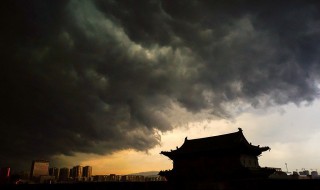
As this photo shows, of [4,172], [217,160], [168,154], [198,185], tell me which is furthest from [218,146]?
[4,172]

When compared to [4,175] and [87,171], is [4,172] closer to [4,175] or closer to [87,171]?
[4,175]

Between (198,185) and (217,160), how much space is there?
1091 cm

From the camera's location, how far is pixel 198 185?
20812mm

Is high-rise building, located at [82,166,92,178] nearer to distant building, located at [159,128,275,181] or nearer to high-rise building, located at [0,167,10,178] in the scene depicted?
high-rise building, located at [0,167,10,178]

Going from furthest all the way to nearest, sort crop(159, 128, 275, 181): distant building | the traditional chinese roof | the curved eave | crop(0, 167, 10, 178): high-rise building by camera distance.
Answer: the curved eave
crop(0, 167, 10, 178): high-rise building
the traditional chinese roof
crop(159, 128, 275, 181): distant building

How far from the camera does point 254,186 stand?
53.3 feet

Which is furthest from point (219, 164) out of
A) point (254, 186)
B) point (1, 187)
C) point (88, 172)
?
point (88, 172)

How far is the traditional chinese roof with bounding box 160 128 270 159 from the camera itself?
2997cm

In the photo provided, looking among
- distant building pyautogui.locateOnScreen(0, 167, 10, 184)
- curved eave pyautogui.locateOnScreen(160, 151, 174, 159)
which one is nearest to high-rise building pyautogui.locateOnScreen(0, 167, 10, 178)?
distant building pyautogui.locateOnScreen(0, 167, 10, 184)

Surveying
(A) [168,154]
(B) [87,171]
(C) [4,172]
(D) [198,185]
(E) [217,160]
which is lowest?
(B) [87,171]

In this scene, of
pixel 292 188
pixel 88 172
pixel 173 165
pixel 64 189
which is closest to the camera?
pixel 292 188

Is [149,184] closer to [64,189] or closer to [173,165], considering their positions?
[64,189]

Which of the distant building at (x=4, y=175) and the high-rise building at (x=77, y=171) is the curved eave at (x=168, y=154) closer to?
the distant building at (x=4, y=175)

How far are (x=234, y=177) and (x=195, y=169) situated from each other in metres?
5.64
